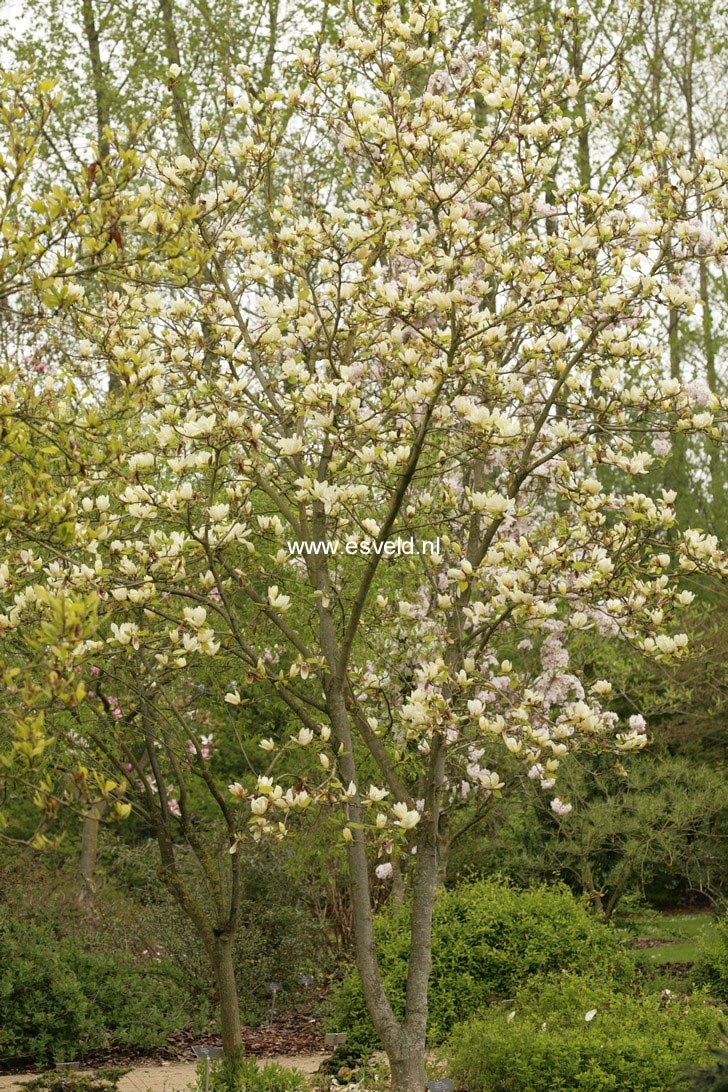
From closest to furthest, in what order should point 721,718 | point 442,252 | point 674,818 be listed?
1. point 442,252
2. point 674,818
3. point 721,718

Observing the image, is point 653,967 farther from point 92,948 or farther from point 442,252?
point 442,252

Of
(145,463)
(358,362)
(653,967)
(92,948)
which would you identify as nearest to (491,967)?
(653,967)

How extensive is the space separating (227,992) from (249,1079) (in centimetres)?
38

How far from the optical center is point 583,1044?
485 centimetres

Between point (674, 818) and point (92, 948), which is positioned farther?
point (674, 818)

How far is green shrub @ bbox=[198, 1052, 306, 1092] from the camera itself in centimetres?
492

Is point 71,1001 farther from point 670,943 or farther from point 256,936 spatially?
point 670,943

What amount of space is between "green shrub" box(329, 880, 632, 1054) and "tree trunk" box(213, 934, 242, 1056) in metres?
1.10

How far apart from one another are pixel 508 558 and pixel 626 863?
5.92 metres

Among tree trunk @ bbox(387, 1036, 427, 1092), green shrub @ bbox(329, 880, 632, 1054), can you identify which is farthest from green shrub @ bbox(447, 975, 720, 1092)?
green shrub @ bbox(329, 880, 632, 1054)

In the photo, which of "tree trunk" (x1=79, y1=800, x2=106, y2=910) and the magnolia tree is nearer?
the magnolia tree

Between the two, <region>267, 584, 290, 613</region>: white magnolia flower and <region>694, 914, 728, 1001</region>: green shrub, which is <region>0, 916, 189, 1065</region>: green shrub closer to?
<region>694, 914, 728, 1001</region>: green shrub

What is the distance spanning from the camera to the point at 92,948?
7.99m

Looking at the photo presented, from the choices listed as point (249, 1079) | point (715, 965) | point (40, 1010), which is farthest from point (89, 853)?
point (249, 1079)
